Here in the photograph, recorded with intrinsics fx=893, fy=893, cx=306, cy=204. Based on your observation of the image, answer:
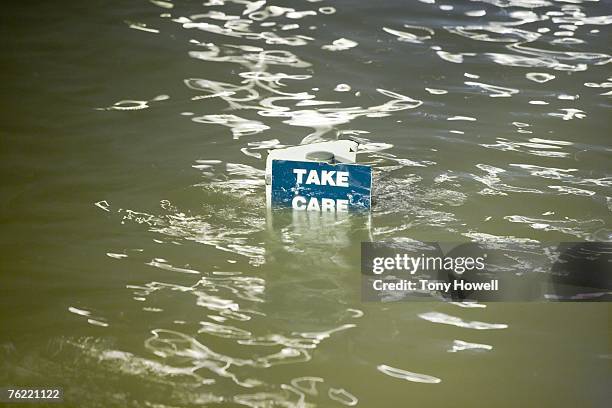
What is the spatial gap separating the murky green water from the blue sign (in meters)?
0.06

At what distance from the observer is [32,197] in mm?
2762

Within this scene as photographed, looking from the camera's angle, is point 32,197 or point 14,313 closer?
point 14,313

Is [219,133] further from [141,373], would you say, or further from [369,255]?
[141,373]

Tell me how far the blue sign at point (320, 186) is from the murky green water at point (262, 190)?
6 centimetres

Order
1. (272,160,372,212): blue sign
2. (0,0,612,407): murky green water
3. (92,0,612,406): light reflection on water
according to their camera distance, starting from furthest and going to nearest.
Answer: (272,160,372,212): blue sign < (92,0,612,406): light reflection on water < (0,0,612,407): murky green water

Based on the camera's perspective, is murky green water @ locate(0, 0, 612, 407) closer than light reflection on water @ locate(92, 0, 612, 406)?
Yes

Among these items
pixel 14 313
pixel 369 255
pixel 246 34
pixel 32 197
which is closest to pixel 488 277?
pixel 369 255

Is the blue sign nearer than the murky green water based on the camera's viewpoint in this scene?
No

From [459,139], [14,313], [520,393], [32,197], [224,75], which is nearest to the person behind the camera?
[520,393]

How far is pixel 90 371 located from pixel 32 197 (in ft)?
3.23

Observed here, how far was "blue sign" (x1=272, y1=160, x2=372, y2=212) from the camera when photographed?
2568mm

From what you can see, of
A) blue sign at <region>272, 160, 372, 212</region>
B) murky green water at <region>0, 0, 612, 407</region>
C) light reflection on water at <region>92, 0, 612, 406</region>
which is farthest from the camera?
blue sign at <region>272, 160, 372, 212</region>

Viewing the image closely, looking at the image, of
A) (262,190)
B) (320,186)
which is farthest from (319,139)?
(320,186)

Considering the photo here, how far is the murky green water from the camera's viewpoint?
6.50ft
